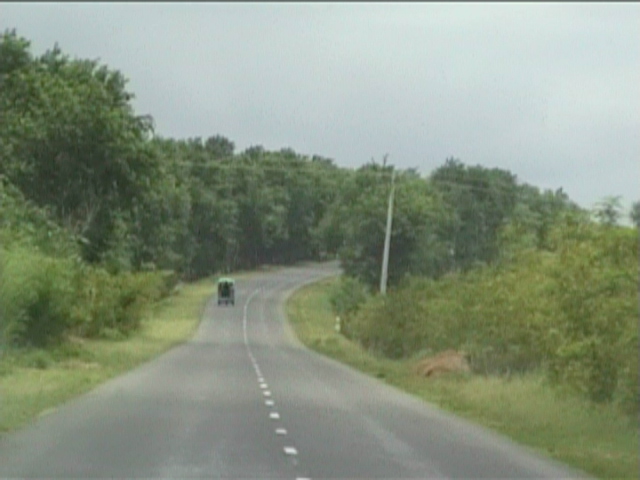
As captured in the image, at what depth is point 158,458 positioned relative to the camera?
1636 centimetres

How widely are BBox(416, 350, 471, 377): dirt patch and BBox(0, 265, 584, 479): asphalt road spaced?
4.54m

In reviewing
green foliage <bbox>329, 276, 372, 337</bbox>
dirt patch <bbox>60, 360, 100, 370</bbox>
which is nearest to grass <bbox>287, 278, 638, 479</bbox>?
dirt patch <bbox>60, 360, 100, 370</bbox>

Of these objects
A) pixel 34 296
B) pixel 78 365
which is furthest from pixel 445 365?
pixel 34 296

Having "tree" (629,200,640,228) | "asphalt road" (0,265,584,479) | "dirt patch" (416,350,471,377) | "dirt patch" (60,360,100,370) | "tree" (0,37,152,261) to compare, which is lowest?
"dirt patch" (60,360,100,370)

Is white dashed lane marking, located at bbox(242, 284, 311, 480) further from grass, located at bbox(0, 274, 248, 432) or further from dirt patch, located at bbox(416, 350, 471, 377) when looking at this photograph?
dirt patch, located at bbox(416, 350, 471, 377)

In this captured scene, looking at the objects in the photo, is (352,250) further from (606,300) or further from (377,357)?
(606,300)

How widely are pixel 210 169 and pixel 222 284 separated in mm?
8125

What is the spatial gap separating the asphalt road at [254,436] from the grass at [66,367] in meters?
0.58

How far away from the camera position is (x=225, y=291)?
323ft

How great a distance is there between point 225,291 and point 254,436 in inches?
3117

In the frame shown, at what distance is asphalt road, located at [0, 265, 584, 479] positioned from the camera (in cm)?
1562

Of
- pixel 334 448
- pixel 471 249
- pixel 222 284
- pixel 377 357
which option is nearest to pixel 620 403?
pixel 334 448

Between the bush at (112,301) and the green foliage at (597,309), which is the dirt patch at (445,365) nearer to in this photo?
the bush at (112,301)

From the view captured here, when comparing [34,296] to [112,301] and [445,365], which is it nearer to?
[445,365]
